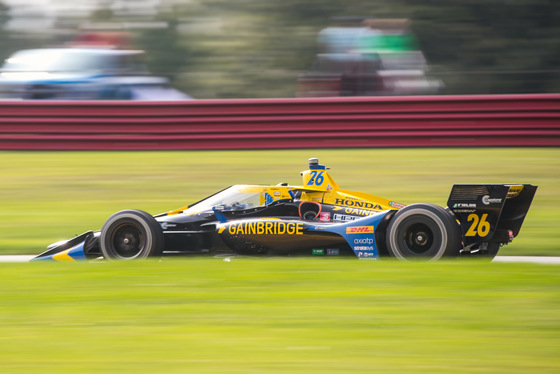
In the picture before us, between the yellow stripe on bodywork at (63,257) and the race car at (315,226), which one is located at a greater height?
the race car at (315,226)

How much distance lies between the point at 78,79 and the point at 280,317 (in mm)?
13352

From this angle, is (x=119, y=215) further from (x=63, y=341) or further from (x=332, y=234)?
(x=63, y=341)

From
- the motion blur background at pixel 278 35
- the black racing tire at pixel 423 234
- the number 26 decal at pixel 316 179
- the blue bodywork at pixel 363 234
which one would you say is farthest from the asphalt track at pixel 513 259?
the motion blur background at pixel 278 35

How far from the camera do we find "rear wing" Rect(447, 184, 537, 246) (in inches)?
283

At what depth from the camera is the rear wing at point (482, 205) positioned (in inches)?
283

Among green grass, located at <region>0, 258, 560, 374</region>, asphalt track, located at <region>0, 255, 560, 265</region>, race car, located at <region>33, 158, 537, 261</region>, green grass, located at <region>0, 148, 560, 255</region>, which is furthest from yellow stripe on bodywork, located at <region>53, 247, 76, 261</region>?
green grass, located at <region>0, 148, 560, 255</region>

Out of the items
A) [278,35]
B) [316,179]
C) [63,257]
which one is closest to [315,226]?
[316,179]

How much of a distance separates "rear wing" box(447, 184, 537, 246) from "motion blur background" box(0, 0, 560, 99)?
8942 millimetres

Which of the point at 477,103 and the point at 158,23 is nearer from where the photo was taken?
the point at 477,103

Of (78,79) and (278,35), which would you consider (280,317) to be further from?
(278,35)

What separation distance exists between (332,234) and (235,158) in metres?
6.91

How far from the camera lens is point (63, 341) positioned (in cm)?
519

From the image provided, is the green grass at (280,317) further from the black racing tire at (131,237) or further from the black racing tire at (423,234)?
the black racing tire at (131,237)

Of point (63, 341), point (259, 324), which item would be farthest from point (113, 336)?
point (259, 324)
